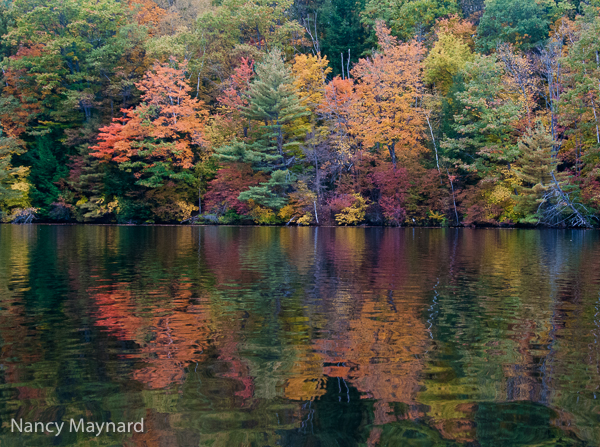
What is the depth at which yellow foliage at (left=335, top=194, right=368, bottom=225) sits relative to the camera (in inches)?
1662

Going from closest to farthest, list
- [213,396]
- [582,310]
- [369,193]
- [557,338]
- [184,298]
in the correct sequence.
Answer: [213,396]
[557,338]
[582,310]
[184,298]
[369,193]

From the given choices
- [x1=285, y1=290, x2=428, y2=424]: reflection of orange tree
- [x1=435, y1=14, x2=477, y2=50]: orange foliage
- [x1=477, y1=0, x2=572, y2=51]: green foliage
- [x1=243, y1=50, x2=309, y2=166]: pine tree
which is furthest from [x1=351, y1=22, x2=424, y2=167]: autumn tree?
[x1=285, y1=290, x2=428, y2=424]: reflection of orange tree

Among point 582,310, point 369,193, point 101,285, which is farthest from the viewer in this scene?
point 369,193

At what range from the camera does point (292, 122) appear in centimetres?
4556

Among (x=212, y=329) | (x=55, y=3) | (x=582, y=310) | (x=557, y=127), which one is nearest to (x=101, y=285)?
(x=212, y=329)

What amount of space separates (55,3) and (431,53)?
3314 centimetres

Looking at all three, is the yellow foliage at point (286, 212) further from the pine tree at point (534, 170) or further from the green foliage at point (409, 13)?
the green foliage at point (409, 13)

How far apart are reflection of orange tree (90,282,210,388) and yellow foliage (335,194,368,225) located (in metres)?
32.5

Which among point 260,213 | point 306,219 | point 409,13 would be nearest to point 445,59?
point 409,13

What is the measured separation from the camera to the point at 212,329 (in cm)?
719

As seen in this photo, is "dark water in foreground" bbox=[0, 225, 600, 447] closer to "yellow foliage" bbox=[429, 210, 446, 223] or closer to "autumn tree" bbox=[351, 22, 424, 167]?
"yellow foliage" bbox=[429, 210, 446, 223]

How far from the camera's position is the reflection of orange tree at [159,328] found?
5.46 m

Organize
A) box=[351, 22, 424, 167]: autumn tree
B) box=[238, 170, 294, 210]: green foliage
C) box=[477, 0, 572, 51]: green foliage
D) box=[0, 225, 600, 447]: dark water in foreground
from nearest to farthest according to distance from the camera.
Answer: box=[0, 225, 600, 447]: dark water in foreground
box=[238, 170, 294, 210]: green foliage
box=[351, 22, 424, 167]: autumn tree
box=[477, 0, 572, 51]: green foliage

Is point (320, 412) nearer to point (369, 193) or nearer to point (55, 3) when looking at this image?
point (369, 193)
